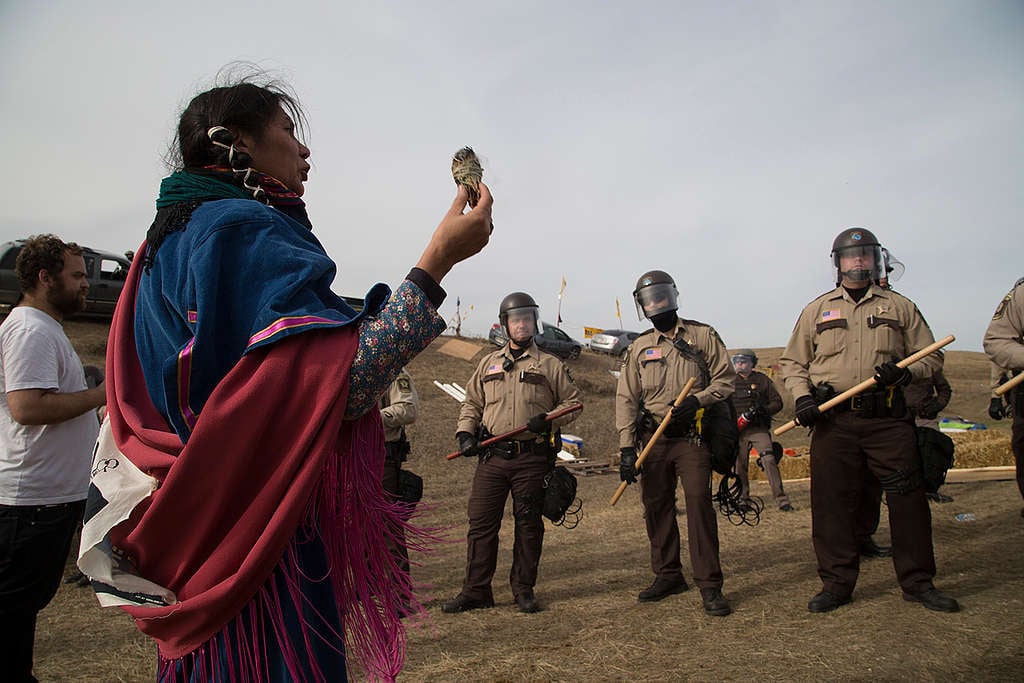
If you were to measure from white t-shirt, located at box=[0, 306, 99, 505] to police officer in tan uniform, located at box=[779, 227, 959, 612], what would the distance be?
4499mm

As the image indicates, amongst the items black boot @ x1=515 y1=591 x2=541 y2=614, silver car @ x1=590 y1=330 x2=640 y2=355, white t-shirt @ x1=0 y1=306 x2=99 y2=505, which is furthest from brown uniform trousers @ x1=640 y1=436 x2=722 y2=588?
silver car @ x1=590 y1=330 x2=640 y2=355

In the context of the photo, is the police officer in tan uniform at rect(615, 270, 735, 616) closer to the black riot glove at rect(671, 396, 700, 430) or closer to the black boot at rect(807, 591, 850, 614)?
the black riot glove at rect(671, 396, 700, 430)

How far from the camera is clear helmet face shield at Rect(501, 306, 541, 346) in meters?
→ 6.56

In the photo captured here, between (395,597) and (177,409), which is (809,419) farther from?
(177,409)

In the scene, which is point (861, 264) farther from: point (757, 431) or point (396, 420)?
point (757, 431)

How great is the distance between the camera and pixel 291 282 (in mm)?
1355

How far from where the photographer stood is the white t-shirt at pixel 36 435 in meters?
3.12

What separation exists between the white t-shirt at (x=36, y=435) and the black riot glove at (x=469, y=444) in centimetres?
336

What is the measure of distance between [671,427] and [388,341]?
15.6 feet

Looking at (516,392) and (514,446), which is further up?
(516,392)

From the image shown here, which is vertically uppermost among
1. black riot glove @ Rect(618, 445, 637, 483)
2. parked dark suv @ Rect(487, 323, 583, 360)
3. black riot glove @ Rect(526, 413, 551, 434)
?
parked dark suv @ Rect(487, 323, 583, 360)

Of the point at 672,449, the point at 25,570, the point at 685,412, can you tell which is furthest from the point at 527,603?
the point at 25,570

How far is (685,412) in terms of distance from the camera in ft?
18.7

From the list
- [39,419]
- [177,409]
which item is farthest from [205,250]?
[39,419]
